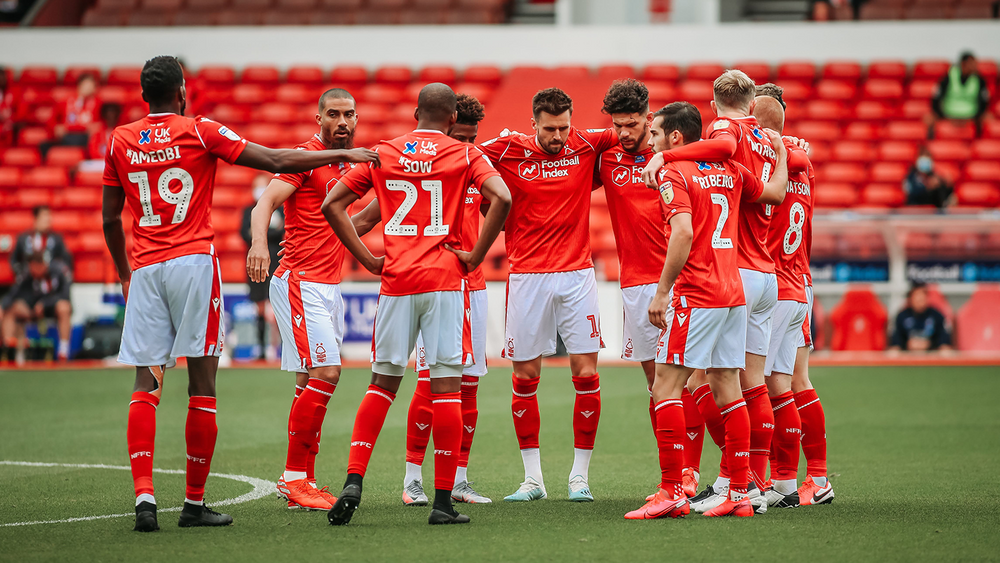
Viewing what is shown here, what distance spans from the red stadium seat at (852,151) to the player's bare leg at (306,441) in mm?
14718

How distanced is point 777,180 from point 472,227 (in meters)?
1.79

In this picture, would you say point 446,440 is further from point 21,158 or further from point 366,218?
point 21,158

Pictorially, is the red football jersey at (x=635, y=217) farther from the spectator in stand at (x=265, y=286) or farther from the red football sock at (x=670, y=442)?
the spectator in stand at (x=265, y=286)

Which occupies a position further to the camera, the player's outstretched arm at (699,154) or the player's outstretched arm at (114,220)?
the player's outstretched arm at (699,154)

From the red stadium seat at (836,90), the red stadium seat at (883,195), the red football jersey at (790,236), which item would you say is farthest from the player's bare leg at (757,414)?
the red stadium seat at (836,90)

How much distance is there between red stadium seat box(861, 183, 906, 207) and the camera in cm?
1744

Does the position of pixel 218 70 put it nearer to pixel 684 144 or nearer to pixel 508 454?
pixel 508 454

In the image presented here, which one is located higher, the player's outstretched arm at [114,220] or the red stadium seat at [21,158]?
the red stadium seat at [21,158]

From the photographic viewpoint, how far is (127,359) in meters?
5.04

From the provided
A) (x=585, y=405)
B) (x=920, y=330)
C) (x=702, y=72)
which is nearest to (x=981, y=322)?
(x=920, y=330)

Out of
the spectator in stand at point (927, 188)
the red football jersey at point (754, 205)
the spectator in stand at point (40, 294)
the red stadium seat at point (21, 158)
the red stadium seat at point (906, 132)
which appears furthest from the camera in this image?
the red stadium seat at point (21, 158)

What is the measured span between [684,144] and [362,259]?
1.88 m

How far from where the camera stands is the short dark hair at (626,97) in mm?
5945

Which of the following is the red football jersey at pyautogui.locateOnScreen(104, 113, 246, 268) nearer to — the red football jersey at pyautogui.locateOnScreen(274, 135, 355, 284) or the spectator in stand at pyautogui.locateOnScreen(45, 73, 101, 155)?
the red football jersey at pyautogui.locateOnScreen(274, 135, 355, 284)
